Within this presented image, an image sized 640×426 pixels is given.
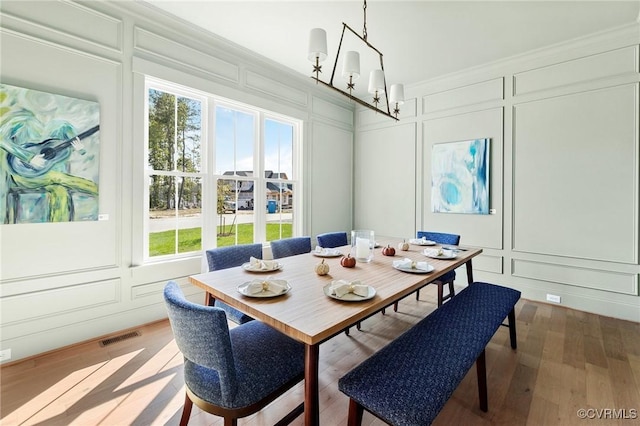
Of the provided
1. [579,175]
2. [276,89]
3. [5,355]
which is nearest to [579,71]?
[579,175]

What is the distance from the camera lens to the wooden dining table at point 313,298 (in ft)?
3.71

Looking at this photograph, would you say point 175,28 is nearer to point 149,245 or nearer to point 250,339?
point 149,245

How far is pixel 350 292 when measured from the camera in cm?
143

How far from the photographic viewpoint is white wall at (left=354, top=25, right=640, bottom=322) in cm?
301

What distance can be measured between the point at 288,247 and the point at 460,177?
9.22 ft

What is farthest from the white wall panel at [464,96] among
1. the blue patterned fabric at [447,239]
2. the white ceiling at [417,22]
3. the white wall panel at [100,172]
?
the white wall panel at [100,172]

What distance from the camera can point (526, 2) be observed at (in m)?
2.58

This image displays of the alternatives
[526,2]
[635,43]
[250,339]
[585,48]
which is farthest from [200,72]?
[635,43]

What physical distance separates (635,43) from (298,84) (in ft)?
12.8

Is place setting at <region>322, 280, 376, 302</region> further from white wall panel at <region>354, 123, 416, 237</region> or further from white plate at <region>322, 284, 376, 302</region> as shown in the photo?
white wall panel at <region>354, 123, 416, 237</region>

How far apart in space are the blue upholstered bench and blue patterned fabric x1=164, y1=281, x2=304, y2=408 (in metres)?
0.31

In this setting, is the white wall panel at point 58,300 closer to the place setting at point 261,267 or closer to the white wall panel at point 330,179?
the place setting at point 261,267

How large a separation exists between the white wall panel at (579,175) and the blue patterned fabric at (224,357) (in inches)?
142

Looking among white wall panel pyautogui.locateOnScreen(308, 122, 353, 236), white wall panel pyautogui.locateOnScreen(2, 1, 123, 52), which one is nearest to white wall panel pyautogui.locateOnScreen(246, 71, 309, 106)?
white wall panel pyautogui.locateOnScreen(308, 122, 353, 236)
